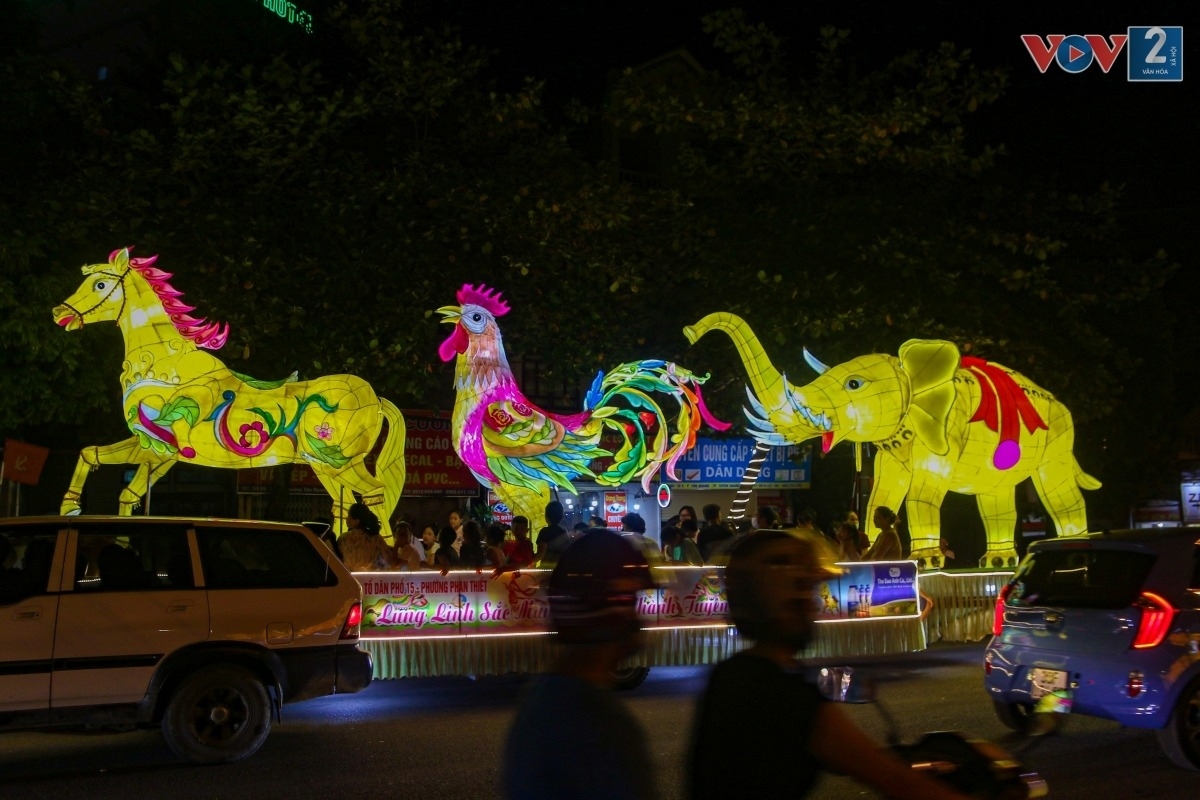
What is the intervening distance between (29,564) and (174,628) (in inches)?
42.4

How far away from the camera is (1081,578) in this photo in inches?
357

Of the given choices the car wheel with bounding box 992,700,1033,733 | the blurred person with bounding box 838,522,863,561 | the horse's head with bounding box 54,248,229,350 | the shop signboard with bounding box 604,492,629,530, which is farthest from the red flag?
the shop signboard with bounding box 604,492,629,530

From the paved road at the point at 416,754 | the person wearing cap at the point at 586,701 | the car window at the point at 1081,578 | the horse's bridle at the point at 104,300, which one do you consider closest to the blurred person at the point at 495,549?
the paved road at the point at 416,754

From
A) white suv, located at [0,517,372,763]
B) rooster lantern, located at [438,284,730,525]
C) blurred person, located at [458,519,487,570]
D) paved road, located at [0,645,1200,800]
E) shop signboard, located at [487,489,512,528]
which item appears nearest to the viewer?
paved road, located at [0,645,1200,800]

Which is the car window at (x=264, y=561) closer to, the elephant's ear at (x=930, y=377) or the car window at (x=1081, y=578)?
the car window at (x=1081, y=578)

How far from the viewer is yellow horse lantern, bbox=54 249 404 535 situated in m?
14.1

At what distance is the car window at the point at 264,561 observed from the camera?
9.31m

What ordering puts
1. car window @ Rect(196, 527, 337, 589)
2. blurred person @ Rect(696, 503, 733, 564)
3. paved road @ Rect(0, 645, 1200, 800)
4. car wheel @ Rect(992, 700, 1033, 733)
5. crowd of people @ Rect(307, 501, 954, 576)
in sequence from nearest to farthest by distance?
paved road @ Rect(0, 645, 1200, 800), car window @ Rect(196, 527, 337, 589), car wheel @ Rect(992, 700, 1033, 733), crowd of people @ Rect(307, 501, 954, 576), blurred person @ Rect(696, 503, 733, 564)

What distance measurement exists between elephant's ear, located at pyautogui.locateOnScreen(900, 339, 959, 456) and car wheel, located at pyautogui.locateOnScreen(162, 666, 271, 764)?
10.6m

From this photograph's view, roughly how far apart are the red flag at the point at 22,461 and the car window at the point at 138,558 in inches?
217

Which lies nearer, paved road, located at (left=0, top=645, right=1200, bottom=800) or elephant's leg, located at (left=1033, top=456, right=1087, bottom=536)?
paved road, located at (left=0, top=645, right=1200, bottom=800)

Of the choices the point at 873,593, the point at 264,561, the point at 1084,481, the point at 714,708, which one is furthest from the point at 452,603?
the point at 1084,481

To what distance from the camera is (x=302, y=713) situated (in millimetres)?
11227

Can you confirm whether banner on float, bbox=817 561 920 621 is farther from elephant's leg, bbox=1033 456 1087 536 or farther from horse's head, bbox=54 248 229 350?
horse's head, bbox=54 248 229 350
